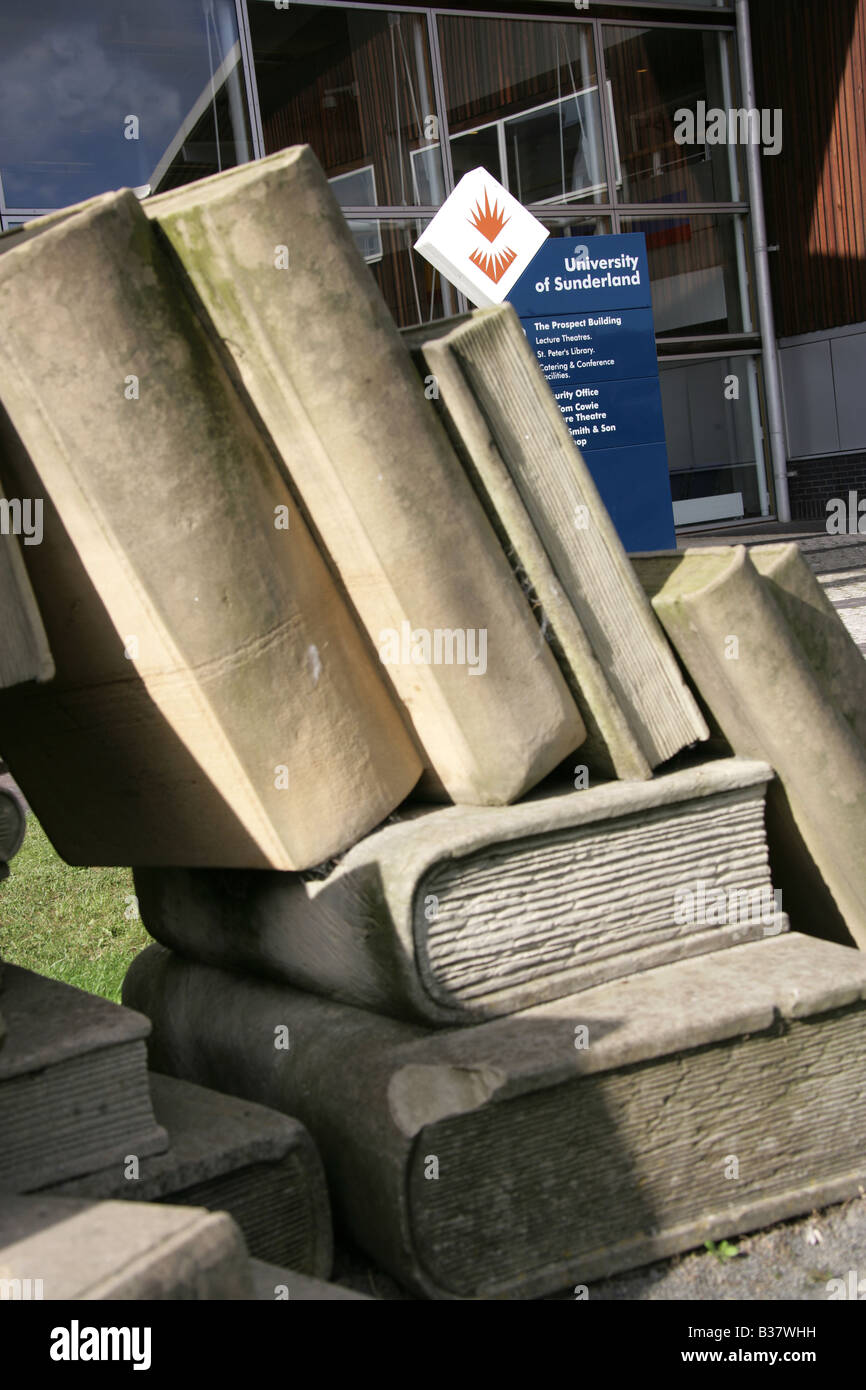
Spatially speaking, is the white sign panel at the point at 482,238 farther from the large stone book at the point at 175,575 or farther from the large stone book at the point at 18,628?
the large stone book at the point at 18,628

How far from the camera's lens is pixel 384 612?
196 cm

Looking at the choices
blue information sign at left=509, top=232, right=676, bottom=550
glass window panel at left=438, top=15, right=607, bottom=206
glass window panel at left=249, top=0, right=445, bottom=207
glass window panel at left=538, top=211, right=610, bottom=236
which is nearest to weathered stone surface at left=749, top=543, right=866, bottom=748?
blue information sign at left=509, top=232, right=676, bottom=550

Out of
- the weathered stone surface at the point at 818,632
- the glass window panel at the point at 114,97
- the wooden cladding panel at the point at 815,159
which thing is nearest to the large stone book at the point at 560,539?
the weathered stone surface at the point at 818,632

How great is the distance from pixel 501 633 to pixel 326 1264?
85 centimetres

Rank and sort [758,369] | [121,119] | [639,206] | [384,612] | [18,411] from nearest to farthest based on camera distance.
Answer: [18,411] → [384,612] → [121,119] → [639,206] → [758,369]

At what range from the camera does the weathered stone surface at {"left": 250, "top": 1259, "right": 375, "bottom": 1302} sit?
4.54 ft

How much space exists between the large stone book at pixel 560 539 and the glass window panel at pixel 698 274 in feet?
49.3

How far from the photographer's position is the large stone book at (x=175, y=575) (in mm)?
1778

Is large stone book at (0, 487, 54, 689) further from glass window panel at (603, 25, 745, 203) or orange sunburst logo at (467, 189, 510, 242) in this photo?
glass window panel at (603, 25, 745, 203)

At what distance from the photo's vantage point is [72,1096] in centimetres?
156

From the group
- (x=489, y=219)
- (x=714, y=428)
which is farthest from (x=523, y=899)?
(x=714, y=428)

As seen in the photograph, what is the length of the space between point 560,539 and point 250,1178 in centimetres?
97

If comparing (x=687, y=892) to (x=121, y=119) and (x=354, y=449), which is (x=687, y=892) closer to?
(x=354, y=449)
